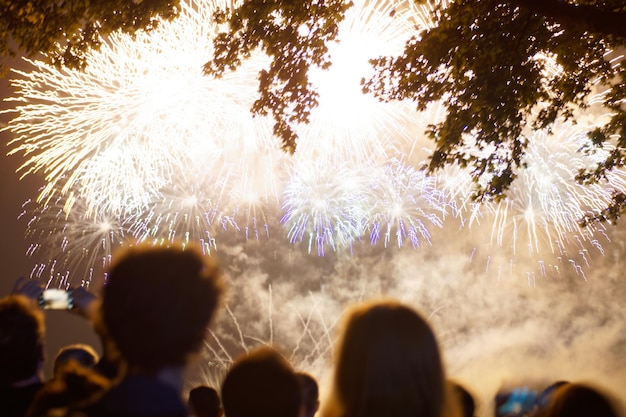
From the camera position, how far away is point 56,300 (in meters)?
4.25

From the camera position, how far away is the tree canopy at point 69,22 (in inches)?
354

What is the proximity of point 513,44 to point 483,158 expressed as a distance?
2.18 metres

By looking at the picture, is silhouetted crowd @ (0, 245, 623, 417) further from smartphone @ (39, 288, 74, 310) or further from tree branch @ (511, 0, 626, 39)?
tree branch @ (511, 0, 626, 39)

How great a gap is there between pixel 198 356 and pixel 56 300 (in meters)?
2.24

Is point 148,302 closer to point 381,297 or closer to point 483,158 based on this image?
point 381,297

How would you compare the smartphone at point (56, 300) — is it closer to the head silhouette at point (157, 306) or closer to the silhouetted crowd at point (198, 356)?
the silhouetted crowd at point (198, 356)

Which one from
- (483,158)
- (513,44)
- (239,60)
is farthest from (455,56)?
(239,60)

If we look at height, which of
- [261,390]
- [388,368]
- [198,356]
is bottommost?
[261,390]

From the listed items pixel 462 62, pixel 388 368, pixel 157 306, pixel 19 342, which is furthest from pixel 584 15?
pixel 19 342

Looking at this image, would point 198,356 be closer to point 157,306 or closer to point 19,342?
point 157,306

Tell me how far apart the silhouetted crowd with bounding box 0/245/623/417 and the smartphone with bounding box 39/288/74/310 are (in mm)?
723

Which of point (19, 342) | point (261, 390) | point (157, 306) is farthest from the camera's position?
point (19, 342)

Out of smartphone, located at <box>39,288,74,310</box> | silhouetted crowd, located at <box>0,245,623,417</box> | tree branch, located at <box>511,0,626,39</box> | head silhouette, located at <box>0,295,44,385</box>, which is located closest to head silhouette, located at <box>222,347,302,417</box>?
silhouetted crowd, located at <box>0,245,623,417</box>

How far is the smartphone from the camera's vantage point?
4184 millimetres
